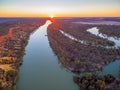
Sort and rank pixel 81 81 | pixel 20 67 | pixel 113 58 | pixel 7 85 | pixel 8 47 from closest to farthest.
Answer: pixel 7 85 → pixel 81 81 → pixel 20 67 → pixel 113 58 → pixel 8 47

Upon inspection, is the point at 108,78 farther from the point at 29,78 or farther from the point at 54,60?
the point at 54,60

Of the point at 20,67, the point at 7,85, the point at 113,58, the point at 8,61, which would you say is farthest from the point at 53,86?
the point at 113,58

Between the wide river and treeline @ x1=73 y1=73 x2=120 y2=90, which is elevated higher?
treeline @ x1=73 y1=73 x2=120 y2=90

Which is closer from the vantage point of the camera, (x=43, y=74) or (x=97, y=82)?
(x=97, y=82)

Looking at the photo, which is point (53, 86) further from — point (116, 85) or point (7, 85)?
point (116, 85)

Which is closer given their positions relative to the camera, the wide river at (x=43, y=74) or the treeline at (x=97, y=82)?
the treeline at (x=97, y=82)

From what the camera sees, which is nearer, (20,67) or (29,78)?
(29,78)

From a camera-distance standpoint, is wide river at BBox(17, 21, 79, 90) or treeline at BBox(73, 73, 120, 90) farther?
wide river at BBox(17, 21, 79, 90)

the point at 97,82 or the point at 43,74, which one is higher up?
the point at 97,82

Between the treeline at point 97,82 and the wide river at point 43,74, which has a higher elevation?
the treeline at point 97,82

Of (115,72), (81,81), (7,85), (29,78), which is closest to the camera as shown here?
(7,85)

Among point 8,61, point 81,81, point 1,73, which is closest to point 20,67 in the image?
point 8,61
